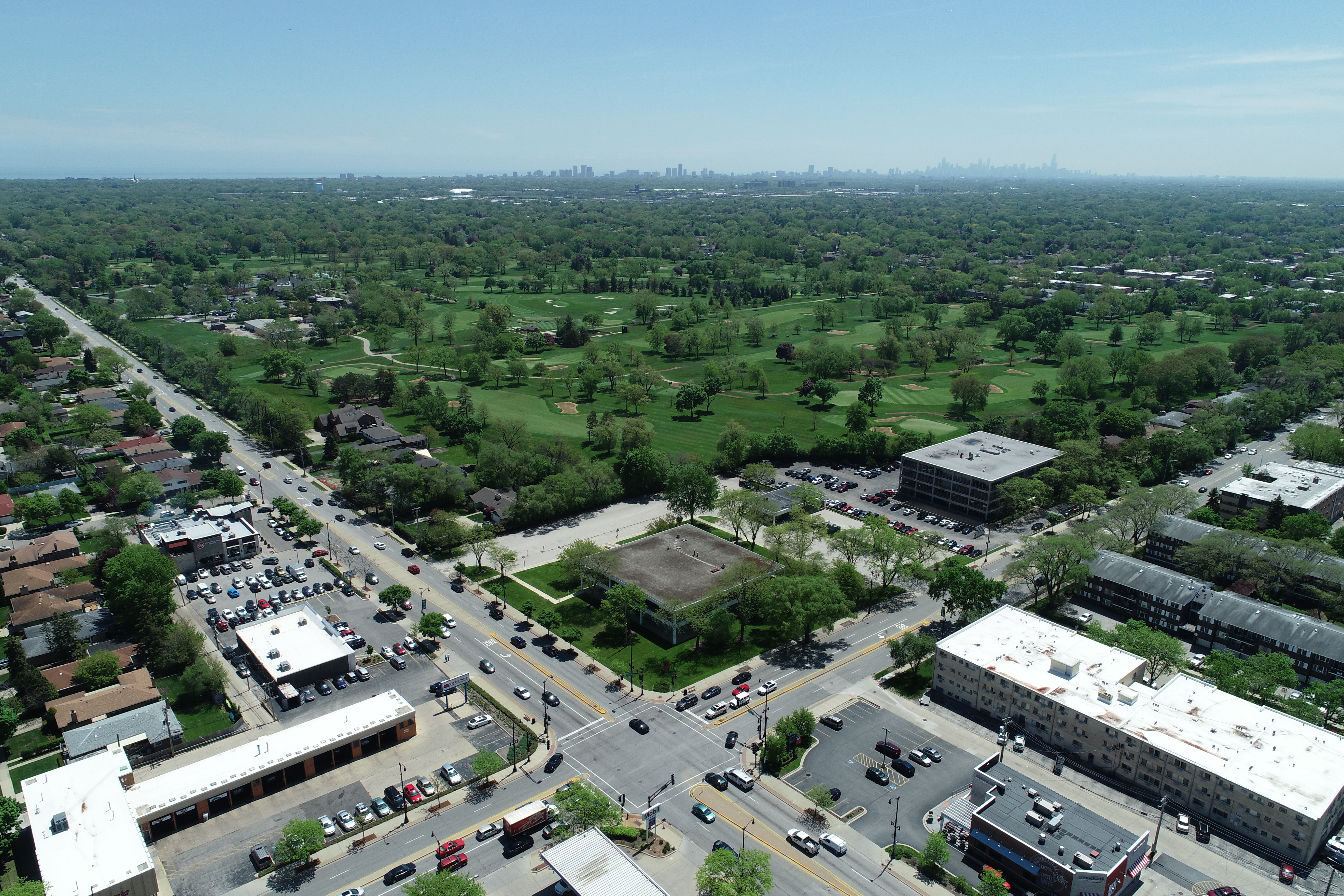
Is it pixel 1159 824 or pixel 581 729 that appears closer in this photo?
pixel 1159 824

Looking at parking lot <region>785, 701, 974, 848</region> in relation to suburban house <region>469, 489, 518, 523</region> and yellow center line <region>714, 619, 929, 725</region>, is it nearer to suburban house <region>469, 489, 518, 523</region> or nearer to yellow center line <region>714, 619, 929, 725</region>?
yellow center line <region>714, 619, 929, 725</region>

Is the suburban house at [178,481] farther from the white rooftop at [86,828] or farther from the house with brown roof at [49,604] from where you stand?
the white rooftop at [86,828]

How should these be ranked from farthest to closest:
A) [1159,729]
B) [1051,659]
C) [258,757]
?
1. [1051,659]
2. [1159,729]
3. [258,757]

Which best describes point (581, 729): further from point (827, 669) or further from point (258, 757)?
point (258, 757)

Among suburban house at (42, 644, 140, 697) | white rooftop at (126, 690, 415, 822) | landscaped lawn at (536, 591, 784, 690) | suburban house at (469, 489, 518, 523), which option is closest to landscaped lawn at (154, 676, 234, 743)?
white rooftop at (126, 690, 415, 822)

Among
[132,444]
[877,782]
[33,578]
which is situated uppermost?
[132,444]

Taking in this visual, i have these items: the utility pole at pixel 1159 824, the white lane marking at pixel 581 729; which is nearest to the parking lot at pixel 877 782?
the utility pole at pixel 1159 824

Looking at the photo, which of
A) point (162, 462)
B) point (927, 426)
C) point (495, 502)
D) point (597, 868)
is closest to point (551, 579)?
point (495, 502)
